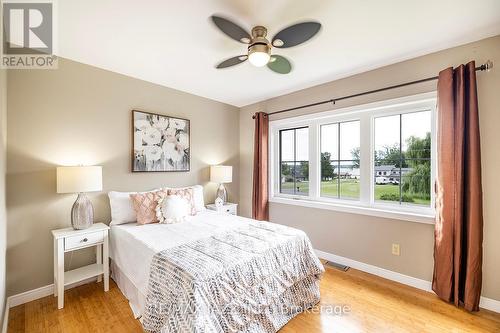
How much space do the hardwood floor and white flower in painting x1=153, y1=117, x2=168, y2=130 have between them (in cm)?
202

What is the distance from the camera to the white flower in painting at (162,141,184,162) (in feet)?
10.7

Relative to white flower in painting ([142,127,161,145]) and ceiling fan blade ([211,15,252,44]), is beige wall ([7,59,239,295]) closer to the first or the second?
white flower in painting ([142,127,161,145])

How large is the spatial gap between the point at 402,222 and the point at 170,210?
8.67 ft

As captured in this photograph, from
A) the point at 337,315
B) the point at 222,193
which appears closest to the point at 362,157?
the point at 337,315

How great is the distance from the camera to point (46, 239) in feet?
7.59

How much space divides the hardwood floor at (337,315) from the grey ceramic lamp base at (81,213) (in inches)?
28.5

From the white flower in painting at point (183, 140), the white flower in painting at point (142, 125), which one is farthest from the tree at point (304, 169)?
the white flower in painting at point (142, 125)

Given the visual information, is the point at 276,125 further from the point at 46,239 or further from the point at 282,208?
the point at 46,239

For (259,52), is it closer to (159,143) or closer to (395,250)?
(159,143)

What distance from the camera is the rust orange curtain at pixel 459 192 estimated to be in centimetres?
201

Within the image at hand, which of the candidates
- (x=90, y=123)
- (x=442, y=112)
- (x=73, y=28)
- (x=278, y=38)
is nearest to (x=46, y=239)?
(x=90, y=123)

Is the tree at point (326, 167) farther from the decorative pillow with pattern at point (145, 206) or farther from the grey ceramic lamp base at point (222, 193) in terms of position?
the decorative pillow with pattern at point (145, 206)

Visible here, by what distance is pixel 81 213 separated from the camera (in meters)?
2.27

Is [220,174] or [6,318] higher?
[220,174]
